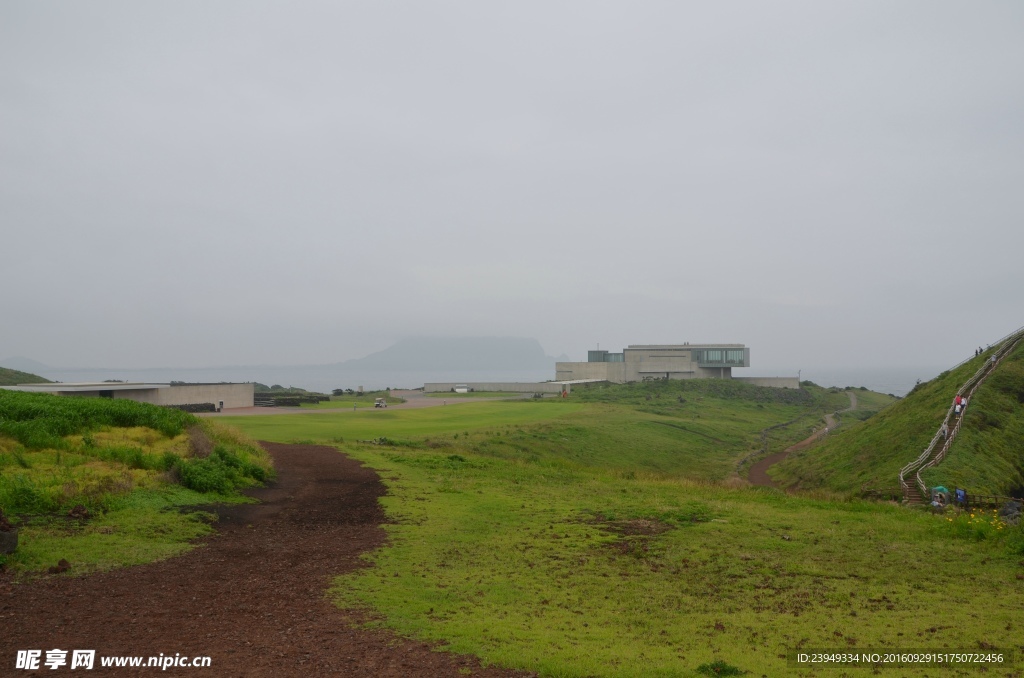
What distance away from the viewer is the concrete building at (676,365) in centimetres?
11012

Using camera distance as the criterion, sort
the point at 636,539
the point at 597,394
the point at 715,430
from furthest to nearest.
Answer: the point at 597,394
the point at 715,430
the point at 636,539

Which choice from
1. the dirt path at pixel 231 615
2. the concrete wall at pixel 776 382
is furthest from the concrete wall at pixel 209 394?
the concrete wall at pixel 776 382

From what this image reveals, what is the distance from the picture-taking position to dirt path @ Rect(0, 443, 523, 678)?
8289 mm

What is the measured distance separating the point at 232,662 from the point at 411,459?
61.7 ft

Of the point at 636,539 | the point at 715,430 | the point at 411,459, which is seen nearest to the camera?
the point at 636,539

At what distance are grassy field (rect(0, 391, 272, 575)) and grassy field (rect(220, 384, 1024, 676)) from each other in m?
4.55

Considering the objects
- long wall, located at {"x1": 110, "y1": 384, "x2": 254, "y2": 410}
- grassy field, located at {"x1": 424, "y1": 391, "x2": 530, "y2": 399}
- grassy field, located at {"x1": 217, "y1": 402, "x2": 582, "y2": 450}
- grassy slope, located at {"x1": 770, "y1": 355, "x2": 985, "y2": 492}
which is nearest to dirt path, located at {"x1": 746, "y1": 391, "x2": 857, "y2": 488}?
grassy slope, located at {"x1": 770, "y1": 355, "x2": 985, "y2": 492}

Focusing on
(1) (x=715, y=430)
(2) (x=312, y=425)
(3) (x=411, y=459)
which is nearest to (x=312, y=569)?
(3) (x=411, y=459)

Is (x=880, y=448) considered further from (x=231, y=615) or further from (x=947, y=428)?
(x=231, y=615)

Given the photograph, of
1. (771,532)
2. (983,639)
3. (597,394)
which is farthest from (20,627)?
(597,394)

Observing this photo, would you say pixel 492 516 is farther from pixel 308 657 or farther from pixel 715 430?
pixel 715 430

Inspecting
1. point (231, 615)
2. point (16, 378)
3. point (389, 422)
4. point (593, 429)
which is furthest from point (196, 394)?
point (231, 615)

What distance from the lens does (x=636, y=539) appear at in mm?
15516

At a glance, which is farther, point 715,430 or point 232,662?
point 715,430
